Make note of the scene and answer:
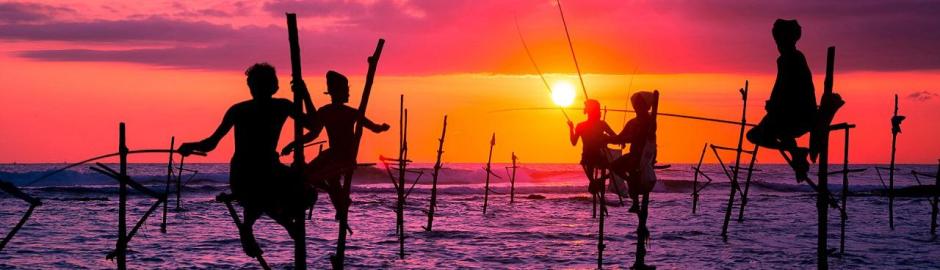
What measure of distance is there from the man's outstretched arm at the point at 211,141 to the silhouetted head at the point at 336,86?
2522mm

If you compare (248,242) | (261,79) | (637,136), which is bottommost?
(248,242)

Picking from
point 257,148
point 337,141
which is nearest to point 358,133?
point 337,141

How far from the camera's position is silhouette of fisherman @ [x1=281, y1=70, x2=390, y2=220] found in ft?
28.6

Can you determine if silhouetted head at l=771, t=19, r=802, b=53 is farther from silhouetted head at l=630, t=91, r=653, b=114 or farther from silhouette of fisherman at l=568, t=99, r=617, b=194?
silhouette of fisherman at l=568, t=99, r=617, b=194

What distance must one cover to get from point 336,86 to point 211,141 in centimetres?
265

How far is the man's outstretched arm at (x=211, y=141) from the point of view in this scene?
713 cm

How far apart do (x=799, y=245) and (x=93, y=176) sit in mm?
59319

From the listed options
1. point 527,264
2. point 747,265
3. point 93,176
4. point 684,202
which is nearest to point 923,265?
point 747,265

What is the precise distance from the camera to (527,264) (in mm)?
18938

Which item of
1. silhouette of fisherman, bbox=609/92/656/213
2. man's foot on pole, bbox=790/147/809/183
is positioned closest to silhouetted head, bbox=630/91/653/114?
silhouette of fisherman, bbox=609/92/656/213

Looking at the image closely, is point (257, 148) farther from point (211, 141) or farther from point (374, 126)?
point (374, 126)

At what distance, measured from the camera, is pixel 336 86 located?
968cm

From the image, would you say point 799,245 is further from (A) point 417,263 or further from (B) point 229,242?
(B) point 229,242

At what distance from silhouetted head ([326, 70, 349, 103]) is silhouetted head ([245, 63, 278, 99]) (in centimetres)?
251
